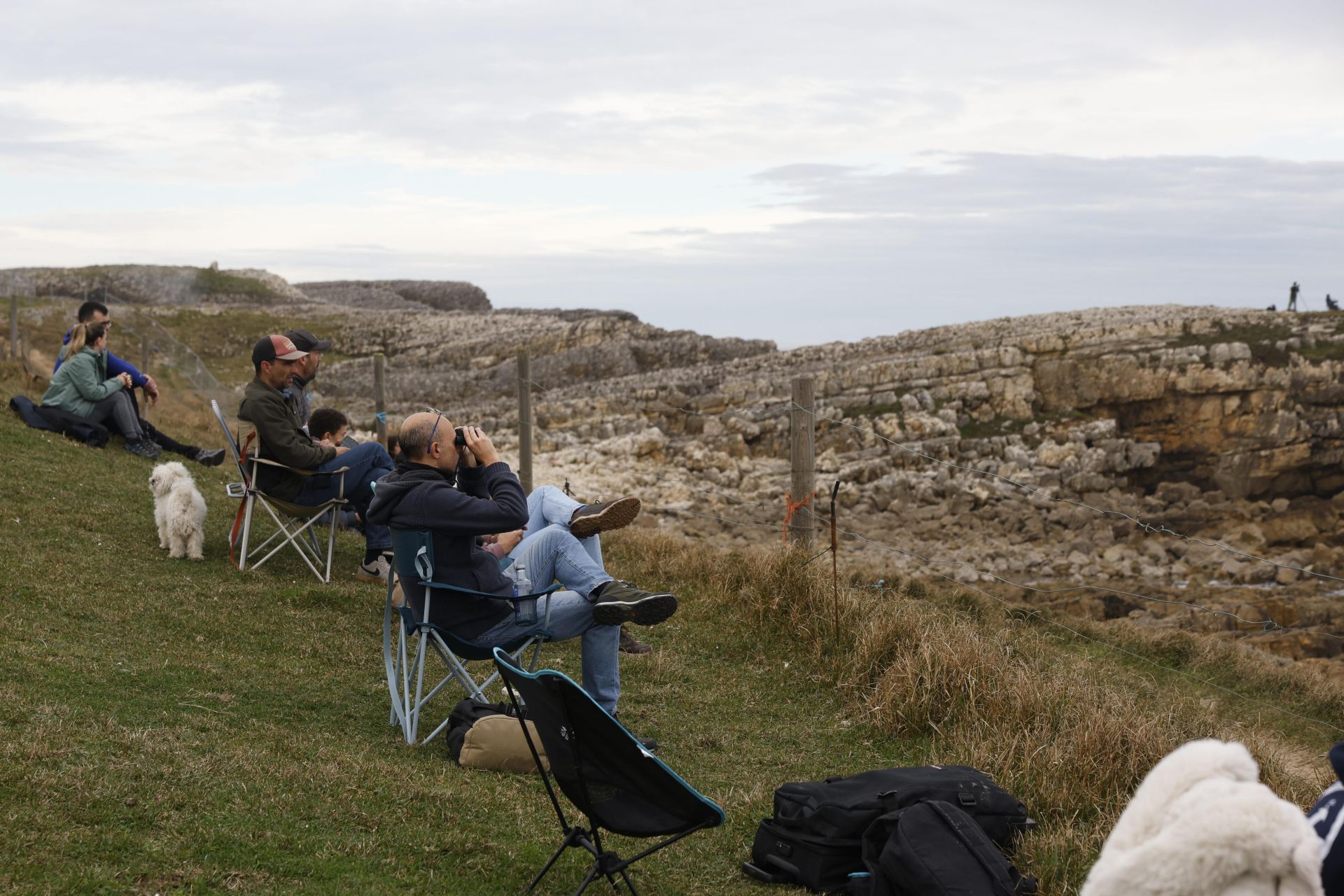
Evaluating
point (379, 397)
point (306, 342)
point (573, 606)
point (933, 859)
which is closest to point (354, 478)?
point (306, 342)

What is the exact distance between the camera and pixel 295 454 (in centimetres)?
776

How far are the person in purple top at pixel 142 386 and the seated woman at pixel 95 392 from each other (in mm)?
82

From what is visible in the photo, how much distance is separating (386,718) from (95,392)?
7.48 metres

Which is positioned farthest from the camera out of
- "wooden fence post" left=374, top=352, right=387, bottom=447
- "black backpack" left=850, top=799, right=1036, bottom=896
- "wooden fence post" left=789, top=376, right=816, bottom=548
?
Answer: "wooden fence post" left=374, top=352, right=387, bottom=447

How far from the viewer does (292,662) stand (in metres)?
6.27

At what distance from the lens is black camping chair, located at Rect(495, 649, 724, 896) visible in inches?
141

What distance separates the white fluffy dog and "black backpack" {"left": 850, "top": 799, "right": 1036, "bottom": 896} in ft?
19.1

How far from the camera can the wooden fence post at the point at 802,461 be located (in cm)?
848

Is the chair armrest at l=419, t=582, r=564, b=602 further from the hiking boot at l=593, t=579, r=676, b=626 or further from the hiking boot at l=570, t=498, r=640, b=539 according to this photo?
the hiking boot at l=570, t=498, r=640, b=539

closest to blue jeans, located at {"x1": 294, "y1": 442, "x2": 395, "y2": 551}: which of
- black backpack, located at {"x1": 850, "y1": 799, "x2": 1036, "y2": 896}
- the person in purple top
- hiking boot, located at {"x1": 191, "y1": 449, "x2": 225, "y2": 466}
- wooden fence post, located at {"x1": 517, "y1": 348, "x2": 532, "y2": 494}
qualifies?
wooden fence post, located at {"x1": 517, "y1": 348, "x2": 532, "y2": 494}

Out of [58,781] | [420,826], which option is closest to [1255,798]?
[420,826]

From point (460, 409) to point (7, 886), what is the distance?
75.1 ft

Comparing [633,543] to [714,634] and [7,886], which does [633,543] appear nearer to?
[714,634]

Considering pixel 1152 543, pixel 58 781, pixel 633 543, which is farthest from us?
pixel 1152 543
